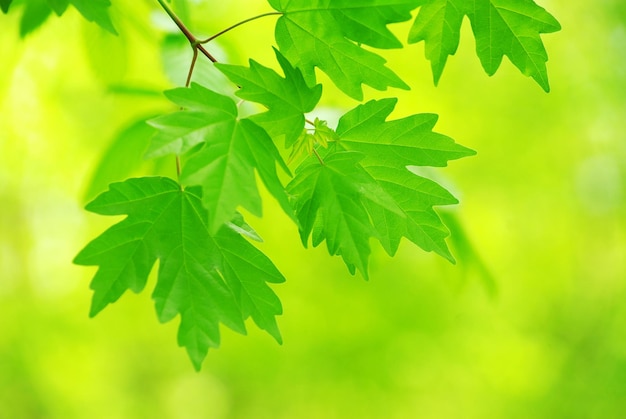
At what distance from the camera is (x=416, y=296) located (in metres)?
5.15

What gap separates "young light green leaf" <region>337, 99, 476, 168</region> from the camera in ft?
2.23

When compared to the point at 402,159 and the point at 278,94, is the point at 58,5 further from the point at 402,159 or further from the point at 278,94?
the point at 402,159

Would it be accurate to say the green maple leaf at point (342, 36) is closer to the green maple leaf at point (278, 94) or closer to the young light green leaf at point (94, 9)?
the green maple leaf at point (278, 94)

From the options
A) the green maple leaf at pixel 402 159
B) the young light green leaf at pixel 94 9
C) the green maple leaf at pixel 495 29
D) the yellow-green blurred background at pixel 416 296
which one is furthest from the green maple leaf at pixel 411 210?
the yellow-green blurred background at pixel 416 296

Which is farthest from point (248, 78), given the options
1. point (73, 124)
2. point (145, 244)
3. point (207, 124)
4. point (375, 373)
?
point (375, 373)

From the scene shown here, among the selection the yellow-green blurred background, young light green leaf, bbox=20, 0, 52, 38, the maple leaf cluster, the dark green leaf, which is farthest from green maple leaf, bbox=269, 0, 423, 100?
the yellow-green blurred background

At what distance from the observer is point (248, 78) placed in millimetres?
640

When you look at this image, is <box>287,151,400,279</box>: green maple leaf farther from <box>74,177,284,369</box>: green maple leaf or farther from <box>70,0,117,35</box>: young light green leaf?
<box>70,0,117,35</box>: young light green leaf

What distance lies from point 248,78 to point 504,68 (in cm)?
469

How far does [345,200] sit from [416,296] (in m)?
4.63

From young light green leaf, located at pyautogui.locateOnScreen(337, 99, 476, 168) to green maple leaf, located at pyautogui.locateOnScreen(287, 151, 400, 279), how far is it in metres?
0.04

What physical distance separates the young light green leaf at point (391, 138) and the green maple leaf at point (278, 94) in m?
0.05

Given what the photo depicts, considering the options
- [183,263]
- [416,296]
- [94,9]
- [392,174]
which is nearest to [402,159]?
[392,174]

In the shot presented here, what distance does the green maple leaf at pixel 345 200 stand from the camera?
0.63 m
